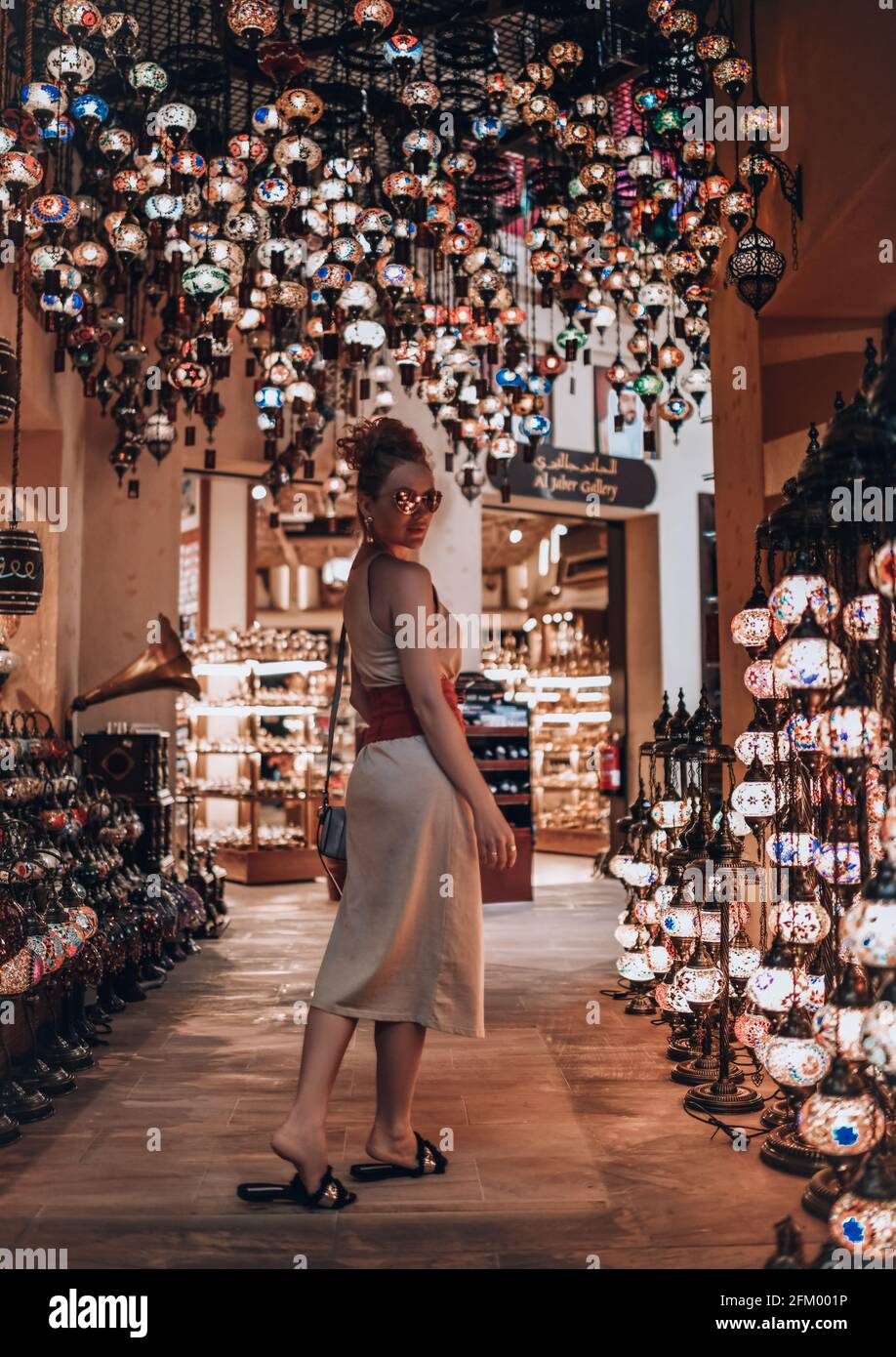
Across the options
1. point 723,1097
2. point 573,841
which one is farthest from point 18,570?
point 573,841

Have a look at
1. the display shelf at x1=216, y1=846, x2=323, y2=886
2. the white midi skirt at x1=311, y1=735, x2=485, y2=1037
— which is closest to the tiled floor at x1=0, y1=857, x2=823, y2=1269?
the white midi skirt at x1=311, y1=735, x2=485, y2=1037

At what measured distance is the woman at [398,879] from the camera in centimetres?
272

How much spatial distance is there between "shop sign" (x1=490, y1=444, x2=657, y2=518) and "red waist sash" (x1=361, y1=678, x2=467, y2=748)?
27.0 ft

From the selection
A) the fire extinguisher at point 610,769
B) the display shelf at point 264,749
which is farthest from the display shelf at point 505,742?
the fire extinguisher at point 610,769

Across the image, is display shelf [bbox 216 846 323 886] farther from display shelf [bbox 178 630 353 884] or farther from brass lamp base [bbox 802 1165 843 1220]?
brass lamp base [bbox 802 1165 843 1220]

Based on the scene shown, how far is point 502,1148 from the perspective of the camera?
10.3ft

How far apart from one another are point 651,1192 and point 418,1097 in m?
1.10

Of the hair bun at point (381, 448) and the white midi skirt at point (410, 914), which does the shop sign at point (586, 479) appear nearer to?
the hair bun at point (381, 448)

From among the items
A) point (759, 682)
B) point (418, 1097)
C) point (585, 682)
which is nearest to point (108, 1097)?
point (418, 1097)

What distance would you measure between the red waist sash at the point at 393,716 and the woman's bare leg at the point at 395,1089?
2.27 feet

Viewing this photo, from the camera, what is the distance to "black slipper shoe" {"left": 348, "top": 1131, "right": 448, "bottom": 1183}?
113 inches

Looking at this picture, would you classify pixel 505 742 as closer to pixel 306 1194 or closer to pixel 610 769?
Result: pixel 610 769

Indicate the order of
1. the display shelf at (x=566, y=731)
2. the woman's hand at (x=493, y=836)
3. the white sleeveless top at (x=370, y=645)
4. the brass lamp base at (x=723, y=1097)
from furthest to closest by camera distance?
the display shelf at (x=566, y=731) → the brass lamp base at (x=723, y=1097) → the white sleeveless top at (x=370, y=645) → the woman's hand at (x=493, y=836)
